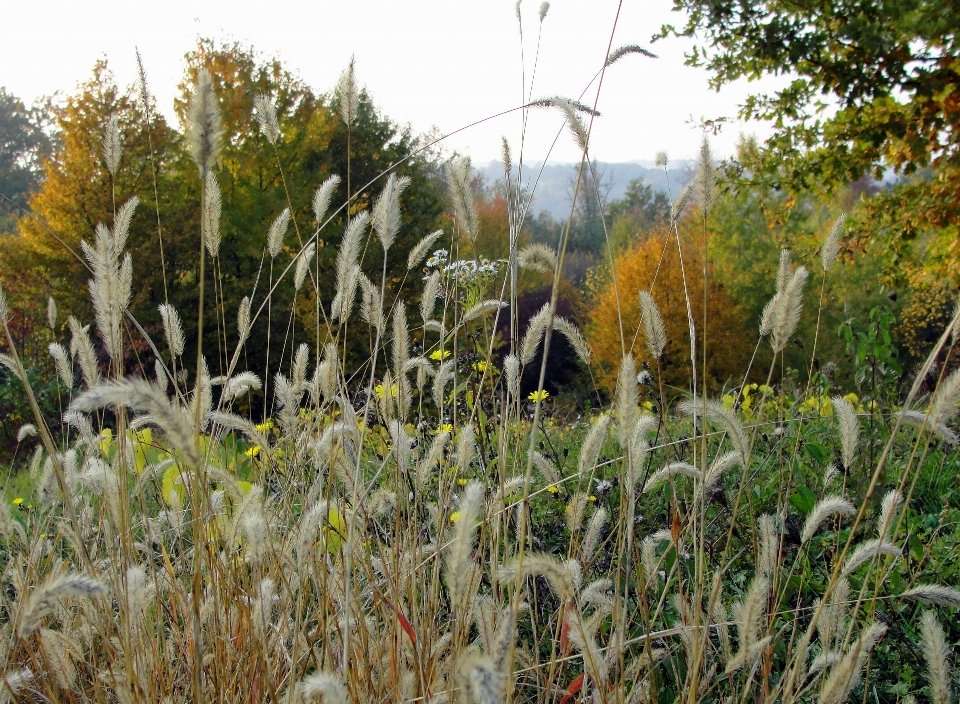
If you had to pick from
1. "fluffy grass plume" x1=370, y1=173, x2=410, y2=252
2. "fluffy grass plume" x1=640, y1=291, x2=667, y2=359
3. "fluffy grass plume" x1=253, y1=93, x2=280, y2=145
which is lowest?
"fluffy grass plume" x1=640, y1=291, x2=667, y2=359

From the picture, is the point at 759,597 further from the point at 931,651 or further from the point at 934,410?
the point at 934,410

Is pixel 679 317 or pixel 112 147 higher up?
pixel 112 147

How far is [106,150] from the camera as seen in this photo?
1693mm

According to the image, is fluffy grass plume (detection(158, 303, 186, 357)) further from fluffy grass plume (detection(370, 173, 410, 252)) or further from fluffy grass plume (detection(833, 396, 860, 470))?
fluffy grass plume (detection(833, 396, 860, 470))

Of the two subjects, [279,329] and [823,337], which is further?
[823,337]

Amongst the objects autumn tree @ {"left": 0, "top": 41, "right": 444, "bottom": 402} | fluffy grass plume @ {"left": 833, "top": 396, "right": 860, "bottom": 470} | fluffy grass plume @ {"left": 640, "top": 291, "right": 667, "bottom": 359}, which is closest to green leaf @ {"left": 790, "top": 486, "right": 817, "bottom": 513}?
fluffy grass plume @ {"left": 833, "top": 396, "right": 860, "bottom": 470}

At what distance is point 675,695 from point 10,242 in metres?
15.0

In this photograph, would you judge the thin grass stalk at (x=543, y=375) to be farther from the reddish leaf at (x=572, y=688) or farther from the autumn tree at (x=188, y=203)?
the autumn tree at (x=188, y=203)

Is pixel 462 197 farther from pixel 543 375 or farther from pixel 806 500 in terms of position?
pixel 806 500

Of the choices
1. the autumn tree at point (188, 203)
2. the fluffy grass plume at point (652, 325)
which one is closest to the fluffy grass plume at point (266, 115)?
the fluffy grass plume at point (652, 325)

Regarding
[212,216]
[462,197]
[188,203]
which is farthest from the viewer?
[188,203]

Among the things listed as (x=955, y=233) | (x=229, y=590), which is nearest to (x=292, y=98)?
(x=955, y=233)

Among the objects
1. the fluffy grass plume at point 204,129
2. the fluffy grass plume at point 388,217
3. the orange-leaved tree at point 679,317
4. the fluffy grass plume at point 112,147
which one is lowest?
the orange-leaved tree at point 679,317

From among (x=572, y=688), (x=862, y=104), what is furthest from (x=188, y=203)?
(x=572, y=688)
